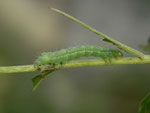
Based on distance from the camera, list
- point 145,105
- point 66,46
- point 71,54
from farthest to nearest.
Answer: point 66,46 → point 71,54 → point 145,105

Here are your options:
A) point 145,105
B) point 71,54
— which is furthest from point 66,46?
point 145,105

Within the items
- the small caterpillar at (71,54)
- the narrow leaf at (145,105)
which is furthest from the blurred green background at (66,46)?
the narrow leaf at (145,105)

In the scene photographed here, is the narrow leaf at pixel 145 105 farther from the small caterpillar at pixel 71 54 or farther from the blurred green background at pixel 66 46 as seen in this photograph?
the blurred green background at pixel 66 46

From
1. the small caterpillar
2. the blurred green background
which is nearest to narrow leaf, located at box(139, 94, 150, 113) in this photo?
the small caterpillar

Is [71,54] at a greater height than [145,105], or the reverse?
[71,54]

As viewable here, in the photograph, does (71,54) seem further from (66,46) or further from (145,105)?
(66,46)

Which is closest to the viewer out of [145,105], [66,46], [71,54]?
Result: [145,105]
